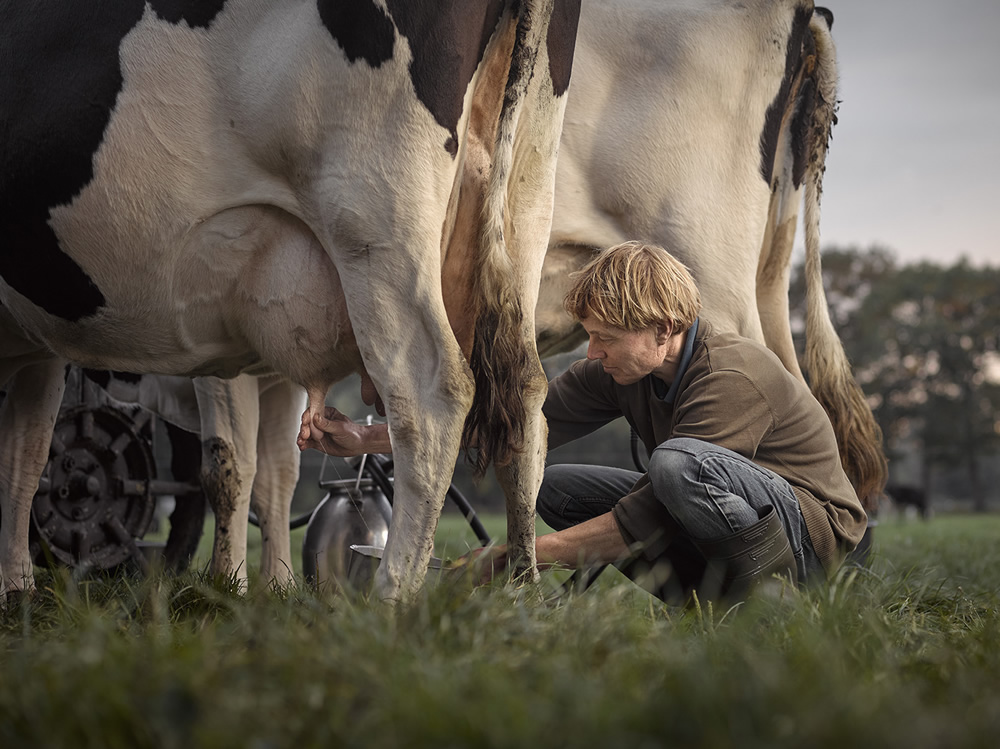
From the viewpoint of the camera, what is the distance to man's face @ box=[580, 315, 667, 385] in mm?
2779

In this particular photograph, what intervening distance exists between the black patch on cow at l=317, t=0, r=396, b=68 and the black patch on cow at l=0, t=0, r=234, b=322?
40 cm

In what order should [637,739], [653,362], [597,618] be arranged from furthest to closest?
[653,362], [597,618], [637,739]

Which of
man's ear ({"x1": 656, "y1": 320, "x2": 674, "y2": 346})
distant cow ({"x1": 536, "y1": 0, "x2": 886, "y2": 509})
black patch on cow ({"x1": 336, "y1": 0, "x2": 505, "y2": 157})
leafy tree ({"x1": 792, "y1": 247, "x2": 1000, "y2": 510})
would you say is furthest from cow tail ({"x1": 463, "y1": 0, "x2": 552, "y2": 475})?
leafy tree ({"x1": 792, "y1": 247, "x2": 1000, "y2": 510})

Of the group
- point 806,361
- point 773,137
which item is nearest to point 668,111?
point 773,137

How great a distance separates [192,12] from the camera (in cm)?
265

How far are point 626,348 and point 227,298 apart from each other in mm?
1223

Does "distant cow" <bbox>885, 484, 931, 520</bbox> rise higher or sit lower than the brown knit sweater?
lower

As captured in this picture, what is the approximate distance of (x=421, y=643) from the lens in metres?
1.70

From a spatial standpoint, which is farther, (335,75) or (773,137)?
(773,137)

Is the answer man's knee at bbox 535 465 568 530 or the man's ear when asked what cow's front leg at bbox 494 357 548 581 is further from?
man's knee at bbox 535 465 568 530

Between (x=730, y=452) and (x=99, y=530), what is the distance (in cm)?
313

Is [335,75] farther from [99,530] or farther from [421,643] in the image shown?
[99,530]

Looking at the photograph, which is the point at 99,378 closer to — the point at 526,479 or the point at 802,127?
the point at 526,479

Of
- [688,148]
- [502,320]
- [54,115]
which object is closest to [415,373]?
[502,320]
